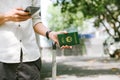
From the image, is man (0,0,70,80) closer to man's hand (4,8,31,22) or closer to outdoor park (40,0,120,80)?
man's hand (4,8,31,22)

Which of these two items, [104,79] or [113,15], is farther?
[113,15]

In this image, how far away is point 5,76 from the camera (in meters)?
2.56

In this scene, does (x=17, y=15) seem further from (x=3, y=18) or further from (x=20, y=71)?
(x=20, y=71)

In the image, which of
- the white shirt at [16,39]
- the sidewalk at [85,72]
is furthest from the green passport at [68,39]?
the sidewalk at [85,72]

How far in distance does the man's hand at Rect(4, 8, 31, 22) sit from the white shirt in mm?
60

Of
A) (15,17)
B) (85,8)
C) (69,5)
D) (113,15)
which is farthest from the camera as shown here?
(113,15)

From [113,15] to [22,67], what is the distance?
2420 cm

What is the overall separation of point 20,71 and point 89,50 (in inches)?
1405

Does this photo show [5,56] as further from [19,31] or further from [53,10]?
[53,10]

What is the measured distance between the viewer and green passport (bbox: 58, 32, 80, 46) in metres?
2.58

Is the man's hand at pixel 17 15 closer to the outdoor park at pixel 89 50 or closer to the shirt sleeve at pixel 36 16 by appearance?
the shirt sleeve at pixel 36 16

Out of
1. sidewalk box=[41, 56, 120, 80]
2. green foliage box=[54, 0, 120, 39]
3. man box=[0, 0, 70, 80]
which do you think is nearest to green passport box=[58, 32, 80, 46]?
man box=[0, 0, 70, 80]

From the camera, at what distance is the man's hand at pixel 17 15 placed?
2.51 m

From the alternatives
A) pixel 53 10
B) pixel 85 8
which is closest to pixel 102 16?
pixel 85 8
